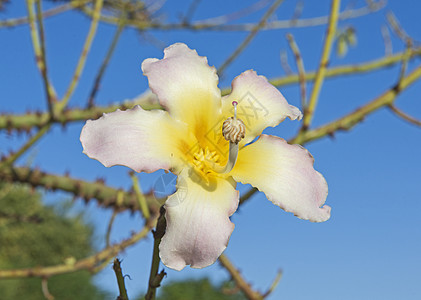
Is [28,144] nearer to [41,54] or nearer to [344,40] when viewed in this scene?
[41,54]

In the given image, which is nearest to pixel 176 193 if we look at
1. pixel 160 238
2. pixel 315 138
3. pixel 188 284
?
pixel 160 238

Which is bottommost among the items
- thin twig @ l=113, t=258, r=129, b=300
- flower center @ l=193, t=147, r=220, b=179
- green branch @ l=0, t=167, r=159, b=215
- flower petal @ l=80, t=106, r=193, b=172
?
green branch @ l=0, t=167, r=159, b=215

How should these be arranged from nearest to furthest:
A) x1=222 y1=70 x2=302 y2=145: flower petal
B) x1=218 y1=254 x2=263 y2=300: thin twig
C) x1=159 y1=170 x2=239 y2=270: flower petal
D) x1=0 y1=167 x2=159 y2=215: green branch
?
1. x1=159 y1=170 x2=239 y2=270: flower petal
2. x1=222 y1=70 x2=302 y2=145: flower petal
3. x1=218 y1=254 x2=263 y2=300: thin twig
4. x1=0 y1=167 x2=159 y2=215: green branch

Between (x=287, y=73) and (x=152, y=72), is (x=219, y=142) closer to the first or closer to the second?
(x=152, y=72)

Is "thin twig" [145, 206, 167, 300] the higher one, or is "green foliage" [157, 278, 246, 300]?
"thin twig" [145, 206, 167, 300]

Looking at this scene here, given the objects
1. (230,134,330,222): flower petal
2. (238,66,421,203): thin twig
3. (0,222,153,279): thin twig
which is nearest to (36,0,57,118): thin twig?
(0,222,153,279): thin twig

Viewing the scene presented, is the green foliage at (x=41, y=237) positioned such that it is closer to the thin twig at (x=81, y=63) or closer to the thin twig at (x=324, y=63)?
the thin twig at (x=81, y=63)

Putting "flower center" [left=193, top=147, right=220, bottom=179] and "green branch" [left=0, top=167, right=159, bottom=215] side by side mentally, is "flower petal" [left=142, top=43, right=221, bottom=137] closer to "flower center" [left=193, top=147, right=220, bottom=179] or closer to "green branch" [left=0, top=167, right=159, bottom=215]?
"flower center" [left=193, top=147, right=220, bottom=179]
